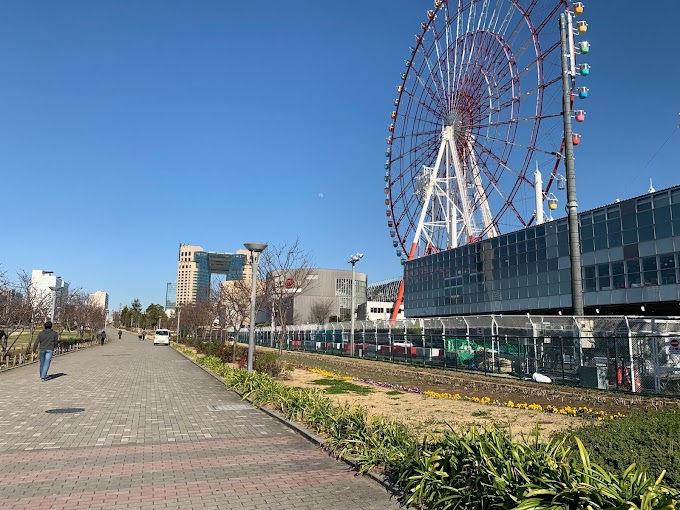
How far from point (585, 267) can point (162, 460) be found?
157 ft

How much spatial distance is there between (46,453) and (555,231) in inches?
2025

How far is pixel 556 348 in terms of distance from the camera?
20.5 metres

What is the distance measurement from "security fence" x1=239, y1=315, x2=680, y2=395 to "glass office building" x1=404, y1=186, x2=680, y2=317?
903 inches

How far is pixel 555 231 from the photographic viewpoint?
5150cm

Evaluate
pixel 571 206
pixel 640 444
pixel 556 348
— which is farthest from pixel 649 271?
pixel 640 444

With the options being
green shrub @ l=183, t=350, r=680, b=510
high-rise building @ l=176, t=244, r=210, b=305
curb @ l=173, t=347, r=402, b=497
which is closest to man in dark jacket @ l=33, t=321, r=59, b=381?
curb @ l=173, t=347, r=402, b=497

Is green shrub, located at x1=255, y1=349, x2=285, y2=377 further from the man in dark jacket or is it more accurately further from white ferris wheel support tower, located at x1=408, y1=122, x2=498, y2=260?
white ferris wheel support tower, located at x1=408, y1=122, x2=498, y2=260

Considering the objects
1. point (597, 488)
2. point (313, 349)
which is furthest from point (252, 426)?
point (313, 349)

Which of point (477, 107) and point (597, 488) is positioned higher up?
point (477, 107)

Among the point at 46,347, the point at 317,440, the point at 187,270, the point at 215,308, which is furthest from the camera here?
the point at 187,270

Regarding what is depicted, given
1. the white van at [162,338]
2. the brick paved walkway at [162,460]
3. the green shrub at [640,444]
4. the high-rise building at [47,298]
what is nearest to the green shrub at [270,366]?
the brick paved walkway at [162,460]

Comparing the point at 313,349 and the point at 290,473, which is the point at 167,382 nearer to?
the point at 290,473

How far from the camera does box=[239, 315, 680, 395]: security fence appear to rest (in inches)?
657

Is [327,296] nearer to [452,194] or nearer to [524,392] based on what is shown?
[452,194]
